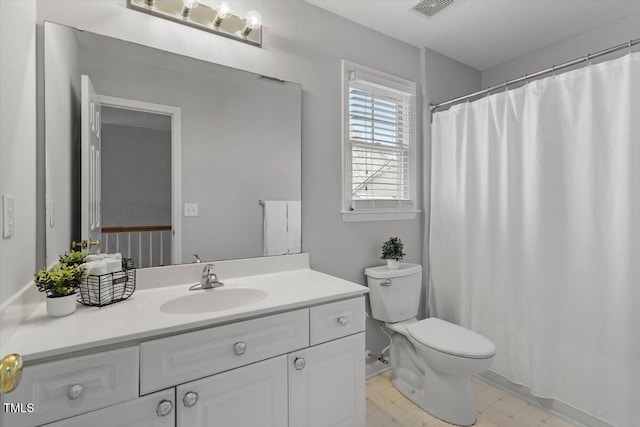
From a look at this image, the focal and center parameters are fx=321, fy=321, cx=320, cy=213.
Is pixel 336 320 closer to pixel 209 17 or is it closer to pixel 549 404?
pixel 549 404

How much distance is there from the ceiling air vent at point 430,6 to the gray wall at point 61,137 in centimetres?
182

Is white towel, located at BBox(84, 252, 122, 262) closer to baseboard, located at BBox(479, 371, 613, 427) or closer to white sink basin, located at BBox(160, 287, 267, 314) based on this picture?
white sink basin, located at BBox(160, 287, 267, 314)

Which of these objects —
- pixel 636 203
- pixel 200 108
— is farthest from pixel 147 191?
pixel 636 203

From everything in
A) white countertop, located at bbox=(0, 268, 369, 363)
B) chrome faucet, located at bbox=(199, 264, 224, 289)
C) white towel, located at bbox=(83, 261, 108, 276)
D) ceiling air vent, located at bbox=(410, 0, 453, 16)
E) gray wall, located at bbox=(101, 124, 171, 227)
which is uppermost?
ceiling air vent, located at bbox=(410, 0, 453, 16)

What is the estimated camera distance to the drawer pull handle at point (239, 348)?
1132 mm

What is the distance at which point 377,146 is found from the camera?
2271 mm

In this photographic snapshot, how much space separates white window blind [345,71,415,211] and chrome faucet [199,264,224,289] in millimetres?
980

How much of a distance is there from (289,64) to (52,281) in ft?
5.01

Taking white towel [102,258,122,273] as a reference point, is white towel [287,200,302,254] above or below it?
above

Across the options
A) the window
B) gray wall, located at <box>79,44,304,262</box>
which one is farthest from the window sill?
gray wall, located at <box>79,44,304,262</box>

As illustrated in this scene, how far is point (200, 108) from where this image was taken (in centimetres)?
160

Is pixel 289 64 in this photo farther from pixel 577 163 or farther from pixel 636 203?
pixel 636 203

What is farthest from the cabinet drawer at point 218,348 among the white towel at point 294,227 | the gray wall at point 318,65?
the gray wall at point 318,65

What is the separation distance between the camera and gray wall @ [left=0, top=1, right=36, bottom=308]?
3.08 ft
